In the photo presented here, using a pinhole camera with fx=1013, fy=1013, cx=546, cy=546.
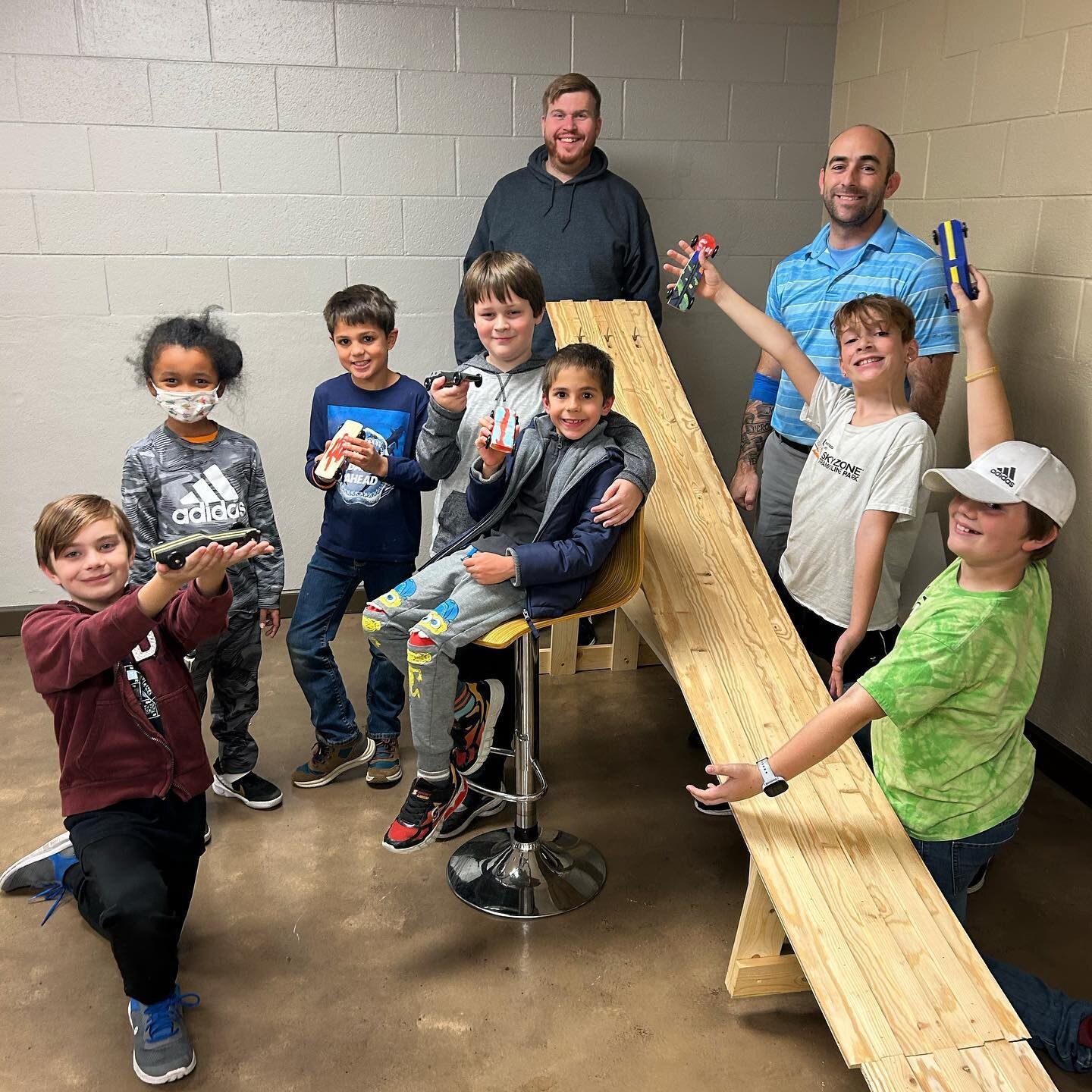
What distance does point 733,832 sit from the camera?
9.12 ft

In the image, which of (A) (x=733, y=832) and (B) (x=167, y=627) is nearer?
(B) (x=167, y=627)

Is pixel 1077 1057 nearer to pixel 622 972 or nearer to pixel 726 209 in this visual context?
pixel 622 972

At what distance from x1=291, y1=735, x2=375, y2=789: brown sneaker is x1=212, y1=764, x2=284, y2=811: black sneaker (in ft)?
0.30

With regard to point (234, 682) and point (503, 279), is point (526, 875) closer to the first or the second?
point (234, 682)

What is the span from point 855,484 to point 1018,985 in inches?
44.3

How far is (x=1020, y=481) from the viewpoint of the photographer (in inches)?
71.3

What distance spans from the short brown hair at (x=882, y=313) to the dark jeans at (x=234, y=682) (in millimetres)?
1728

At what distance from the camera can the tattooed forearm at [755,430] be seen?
3.16 metres

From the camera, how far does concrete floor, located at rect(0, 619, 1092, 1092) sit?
2.00 metres

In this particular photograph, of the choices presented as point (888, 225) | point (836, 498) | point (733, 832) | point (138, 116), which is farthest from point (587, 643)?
point (138, 116)

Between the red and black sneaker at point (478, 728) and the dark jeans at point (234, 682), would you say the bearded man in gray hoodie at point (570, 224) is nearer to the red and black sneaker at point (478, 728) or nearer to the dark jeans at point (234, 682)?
the dark jeans at point (234, 682)

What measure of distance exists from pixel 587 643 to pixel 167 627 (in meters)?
2.01

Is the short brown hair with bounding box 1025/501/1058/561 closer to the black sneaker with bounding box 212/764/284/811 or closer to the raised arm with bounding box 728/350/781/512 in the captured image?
the raised arm with bounding box 728/350/781/512

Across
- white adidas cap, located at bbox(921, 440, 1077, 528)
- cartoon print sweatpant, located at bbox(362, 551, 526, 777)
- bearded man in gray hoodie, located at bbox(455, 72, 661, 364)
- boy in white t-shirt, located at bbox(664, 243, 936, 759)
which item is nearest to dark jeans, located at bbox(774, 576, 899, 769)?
boy in white t-shirt, located at bbox(664, 243, 936, 759)
